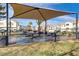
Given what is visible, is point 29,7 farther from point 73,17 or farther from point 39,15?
point 73,17

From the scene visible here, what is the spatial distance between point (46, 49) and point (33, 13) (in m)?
0.72

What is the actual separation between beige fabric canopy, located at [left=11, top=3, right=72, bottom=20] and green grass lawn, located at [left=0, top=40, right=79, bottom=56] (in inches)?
20.0

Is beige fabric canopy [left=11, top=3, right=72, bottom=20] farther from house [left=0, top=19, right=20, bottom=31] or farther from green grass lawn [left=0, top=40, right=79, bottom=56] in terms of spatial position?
green grass lawn [left=0, top=40, right=79, bottom=56]

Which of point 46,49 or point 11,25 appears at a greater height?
point 11,25

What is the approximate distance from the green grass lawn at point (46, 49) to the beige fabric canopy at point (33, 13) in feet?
1.66

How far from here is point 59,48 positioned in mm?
5027

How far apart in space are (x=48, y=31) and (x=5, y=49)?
2.85ft

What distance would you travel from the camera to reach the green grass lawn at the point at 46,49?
16.4 ft

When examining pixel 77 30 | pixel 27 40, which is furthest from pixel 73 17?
pixel 27 40

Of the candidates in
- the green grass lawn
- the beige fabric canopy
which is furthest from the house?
the green grass lawn

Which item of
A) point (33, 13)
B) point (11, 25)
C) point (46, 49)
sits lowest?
point (46, 49)

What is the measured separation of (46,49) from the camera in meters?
5.00

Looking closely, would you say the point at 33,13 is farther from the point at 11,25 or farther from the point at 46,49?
the point at 46,49

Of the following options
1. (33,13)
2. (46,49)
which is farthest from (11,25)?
(46,49)
